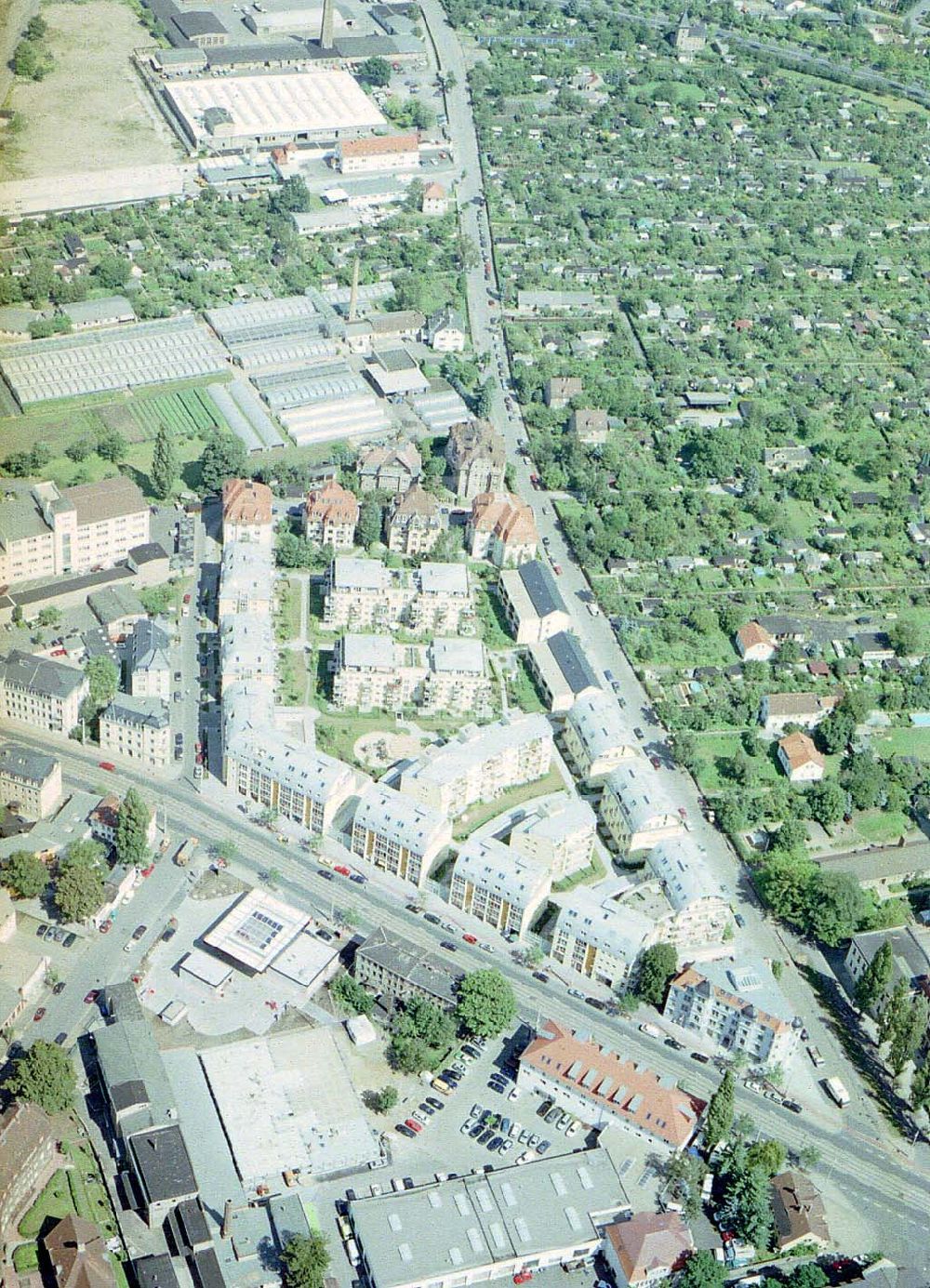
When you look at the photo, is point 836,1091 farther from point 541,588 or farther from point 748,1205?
point 541,588

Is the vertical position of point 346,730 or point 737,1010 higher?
point 737,1010

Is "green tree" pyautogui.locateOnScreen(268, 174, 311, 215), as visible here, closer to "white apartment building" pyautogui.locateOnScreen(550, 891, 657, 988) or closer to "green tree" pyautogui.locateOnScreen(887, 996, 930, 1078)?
"white apartment building" pyautogui.locateOnScreen(550, 891, 657, 988)

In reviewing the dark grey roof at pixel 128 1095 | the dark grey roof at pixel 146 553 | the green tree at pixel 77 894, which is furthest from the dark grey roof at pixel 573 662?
the dark grey roof at pixel 128 1095

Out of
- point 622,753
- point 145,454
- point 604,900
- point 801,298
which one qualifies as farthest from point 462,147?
point 604,900

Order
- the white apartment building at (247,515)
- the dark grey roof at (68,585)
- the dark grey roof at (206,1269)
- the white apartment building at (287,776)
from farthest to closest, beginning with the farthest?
the white apartment building at (247,515) → the dark grey roof at (68,585) → the white apartment building at (287,776) → the dark grey roof at (206,1269)

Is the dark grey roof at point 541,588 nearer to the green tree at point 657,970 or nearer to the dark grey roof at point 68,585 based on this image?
the dark grey roof at point 68,585

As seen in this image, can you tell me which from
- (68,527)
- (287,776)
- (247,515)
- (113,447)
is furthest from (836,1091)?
(113,447)

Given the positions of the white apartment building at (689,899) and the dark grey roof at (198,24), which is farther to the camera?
the dark grey roof at (198,24)
